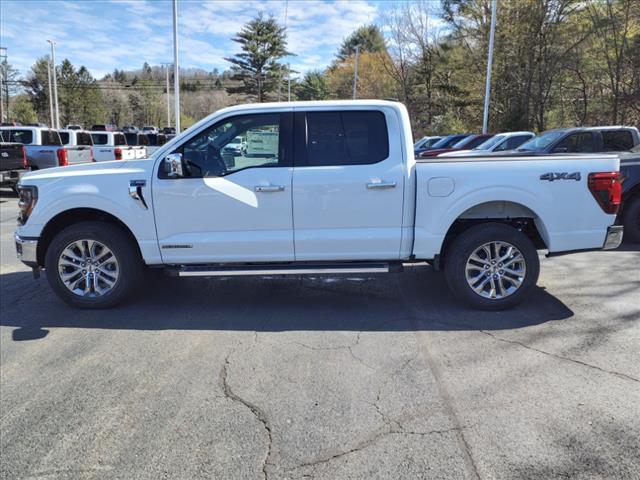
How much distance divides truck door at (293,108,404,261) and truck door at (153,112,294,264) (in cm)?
16

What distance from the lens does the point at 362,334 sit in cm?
457

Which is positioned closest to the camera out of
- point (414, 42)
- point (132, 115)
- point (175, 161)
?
point (175, 161)

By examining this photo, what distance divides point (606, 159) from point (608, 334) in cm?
168

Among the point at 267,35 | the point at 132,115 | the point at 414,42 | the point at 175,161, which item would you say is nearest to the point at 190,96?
the point at 132,115

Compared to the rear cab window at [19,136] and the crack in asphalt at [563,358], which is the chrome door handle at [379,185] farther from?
the rear cab window at [19,136]

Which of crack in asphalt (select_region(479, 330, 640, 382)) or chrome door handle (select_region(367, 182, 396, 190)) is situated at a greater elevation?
chrome door handle (select_region(367, 182, 396, 190))

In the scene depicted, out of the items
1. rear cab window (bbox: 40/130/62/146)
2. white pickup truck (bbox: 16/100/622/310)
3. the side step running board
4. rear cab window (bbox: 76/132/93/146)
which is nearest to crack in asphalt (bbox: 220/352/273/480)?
the side step running board

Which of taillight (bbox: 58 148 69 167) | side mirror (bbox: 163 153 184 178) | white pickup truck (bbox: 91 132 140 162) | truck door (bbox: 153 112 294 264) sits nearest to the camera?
side mirror (bbox: 163 153 184 178)

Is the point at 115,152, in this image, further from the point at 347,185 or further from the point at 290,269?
the point at 347,185

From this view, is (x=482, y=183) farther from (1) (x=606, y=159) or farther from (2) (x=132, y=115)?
(2) (x=132, y=115)

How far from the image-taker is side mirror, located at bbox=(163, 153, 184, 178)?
481 centimetres

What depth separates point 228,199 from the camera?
194 inches

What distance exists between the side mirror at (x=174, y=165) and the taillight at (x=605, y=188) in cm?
393

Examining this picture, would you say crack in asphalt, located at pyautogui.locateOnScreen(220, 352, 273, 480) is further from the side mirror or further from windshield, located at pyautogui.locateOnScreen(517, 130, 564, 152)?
windshield, located at pyautogui.locateOnScreen(517, 130, 564, 152)
